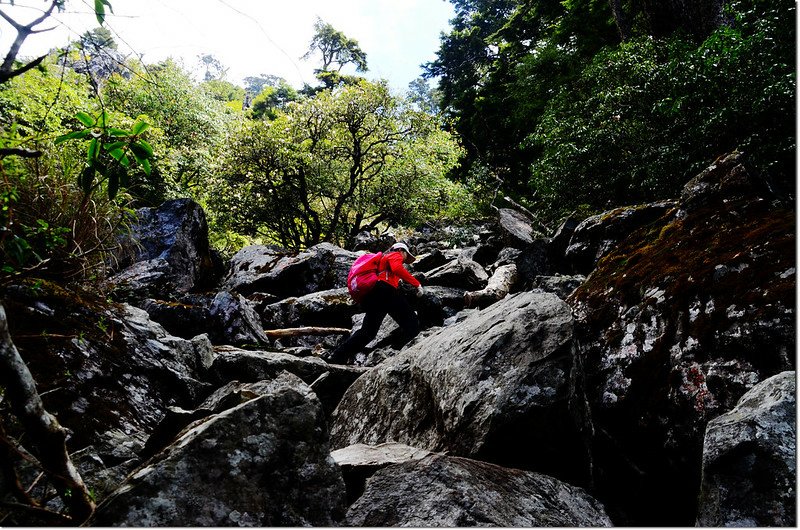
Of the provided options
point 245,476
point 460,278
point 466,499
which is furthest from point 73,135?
point 460,278

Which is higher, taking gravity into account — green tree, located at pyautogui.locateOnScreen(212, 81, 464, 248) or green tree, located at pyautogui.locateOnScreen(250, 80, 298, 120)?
green tree, located at pyautogui.locateOnScreen(250, 80, 298, 120)

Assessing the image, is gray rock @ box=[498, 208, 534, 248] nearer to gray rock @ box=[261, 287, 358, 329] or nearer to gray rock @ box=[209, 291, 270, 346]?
gray rock @ box=[261, 287, 358, 329]

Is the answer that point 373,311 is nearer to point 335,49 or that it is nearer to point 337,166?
point 337,166

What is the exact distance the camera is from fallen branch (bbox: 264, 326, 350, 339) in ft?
32.3

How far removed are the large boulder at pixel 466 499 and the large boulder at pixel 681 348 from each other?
1.87 ft

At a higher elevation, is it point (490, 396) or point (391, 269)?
point (391, 269)

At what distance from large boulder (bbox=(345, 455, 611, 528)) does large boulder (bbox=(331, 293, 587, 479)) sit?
24 cm

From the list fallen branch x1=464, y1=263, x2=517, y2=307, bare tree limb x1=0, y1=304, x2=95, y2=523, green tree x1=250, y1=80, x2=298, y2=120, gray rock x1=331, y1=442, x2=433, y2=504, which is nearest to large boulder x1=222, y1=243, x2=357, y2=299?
fallen branch x1=464, y1=263, x2=517, y2=307

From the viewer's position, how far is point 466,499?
2.57 meters

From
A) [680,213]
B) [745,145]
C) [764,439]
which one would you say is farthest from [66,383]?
[745,145]

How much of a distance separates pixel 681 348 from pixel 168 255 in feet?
41.3

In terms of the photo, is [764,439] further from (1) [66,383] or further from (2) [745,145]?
(2) [745,145]

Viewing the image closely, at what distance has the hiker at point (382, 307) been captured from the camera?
788cm

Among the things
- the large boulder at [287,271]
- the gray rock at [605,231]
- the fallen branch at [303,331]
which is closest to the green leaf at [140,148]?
the gray rock at [605,231]
